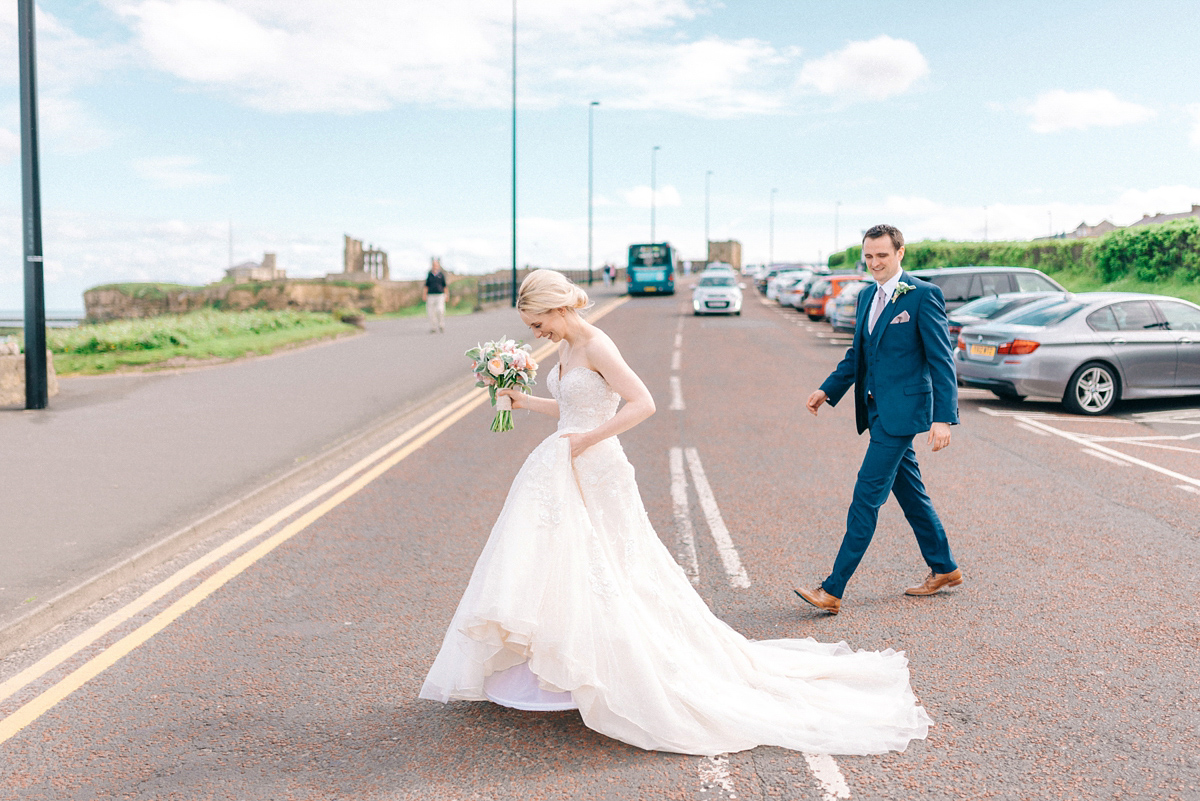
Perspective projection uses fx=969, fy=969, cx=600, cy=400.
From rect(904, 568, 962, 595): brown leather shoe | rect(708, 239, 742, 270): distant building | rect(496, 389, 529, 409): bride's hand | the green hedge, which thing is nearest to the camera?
rect(496, 389, 529, 409): bride's hand

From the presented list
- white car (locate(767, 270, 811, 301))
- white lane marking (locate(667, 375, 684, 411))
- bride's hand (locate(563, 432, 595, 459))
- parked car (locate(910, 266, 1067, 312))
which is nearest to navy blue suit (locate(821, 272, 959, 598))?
bride's hand (locate(563, 432, 595, 459))

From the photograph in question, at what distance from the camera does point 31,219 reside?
11711mm

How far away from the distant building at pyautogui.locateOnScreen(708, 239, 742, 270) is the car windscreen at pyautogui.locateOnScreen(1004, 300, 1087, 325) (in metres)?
114

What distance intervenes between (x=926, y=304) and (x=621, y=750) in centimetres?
272

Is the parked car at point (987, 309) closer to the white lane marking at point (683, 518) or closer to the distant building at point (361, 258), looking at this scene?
the white lane marking at point (683, 518)

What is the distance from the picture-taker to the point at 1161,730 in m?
3.66

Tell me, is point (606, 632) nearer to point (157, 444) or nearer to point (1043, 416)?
point (157, 444)

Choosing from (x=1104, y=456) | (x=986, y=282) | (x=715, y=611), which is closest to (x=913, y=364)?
(x=715, y=611)

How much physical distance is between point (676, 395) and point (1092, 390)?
18.0 feet

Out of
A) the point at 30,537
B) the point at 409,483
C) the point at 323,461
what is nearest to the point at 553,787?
the point at 30,537

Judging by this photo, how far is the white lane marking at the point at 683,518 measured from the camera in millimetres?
5788

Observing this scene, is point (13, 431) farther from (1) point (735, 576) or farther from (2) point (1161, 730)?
(2) point (1161, 730)

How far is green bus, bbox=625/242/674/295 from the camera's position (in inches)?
1925

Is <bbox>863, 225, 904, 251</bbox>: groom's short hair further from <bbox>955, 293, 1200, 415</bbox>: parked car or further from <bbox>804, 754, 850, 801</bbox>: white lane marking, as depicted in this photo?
<bbox>955, 293, 1200, 415</bbox>: parked car
